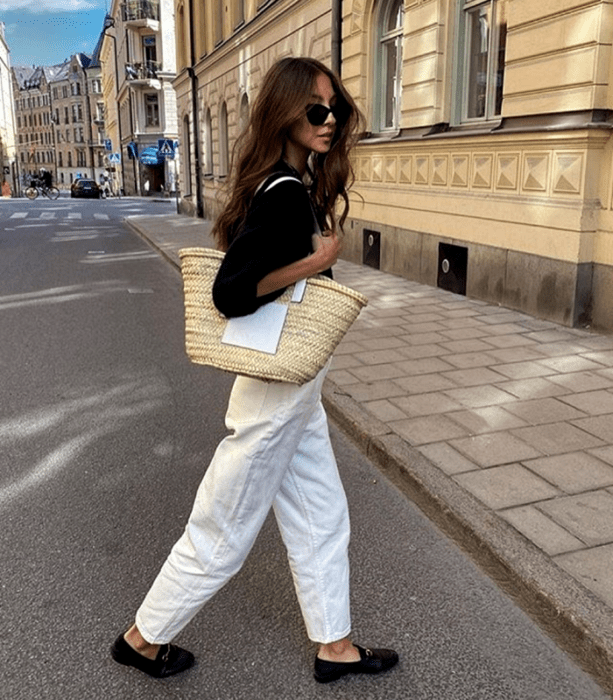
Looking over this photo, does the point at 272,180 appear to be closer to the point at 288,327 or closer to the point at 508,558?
the point at 288,327

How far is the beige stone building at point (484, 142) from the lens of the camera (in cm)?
709

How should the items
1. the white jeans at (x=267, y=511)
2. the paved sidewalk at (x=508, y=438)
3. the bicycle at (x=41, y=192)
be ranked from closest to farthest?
the white jeans at (x=267, y=511)
the paved sidewalk at (x=508, y=438)
the bicycle at (x=41, y=192)

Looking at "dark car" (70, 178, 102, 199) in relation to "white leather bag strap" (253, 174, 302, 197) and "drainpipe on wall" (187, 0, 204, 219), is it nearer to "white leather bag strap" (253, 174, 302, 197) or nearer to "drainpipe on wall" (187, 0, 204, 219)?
"drainpipe on wall" (187, 0, 204, 219)

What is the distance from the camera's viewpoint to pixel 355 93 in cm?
1222

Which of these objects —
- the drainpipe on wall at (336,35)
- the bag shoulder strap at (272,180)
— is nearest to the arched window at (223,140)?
the drainpipe on wall at (336,35)

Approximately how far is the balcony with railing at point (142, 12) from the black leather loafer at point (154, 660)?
178ft

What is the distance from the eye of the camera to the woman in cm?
197

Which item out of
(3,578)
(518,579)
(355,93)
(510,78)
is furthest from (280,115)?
(355,93)

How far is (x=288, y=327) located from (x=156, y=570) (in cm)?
158

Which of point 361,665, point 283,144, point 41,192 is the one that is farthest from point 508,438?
point 41,192

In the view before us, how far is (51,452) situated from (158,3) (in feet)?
175

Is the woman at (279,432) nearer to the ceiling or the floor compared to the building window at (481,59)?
nearer to the floor

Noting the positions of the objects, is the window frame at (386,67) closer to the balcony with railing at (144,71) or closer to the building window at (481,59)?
the building window at (481,59)

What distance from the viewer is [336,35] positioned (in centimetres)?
1260
